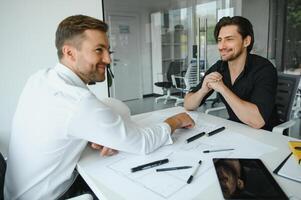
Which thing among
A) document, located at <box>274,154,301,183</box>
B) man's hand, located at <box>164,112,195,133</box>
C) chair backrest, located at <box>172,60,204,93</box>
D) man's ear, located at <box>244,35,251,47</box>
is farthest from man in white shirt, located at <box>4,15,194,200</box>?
chair backrest, located at <box>172,60,204,93</box>

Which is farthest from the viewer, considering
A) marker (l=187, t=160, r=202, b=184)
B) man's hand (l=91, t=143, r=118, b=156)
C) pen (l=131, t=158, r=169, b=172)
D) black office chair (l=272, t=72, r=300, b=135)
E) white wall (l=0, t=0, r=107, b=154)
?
white wall (l=0, t=0, r=107, b=154)

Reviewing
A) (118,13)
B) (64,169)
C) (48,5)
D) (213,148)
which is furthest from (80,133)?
(118,13)

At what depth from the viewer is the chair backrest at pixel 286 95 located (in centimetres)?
191

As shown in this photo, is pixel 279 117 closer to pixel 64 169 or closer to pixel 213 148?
pixel 213 148

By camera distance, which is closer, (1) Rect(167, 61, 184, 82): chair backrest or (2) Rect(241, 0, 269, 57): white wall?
(1) Rect(167, 61, 184, 82): chair backrest

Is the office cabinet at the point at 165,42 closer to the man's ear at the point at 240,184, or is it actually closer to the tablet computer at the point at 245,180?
the tablet computer at the point at 245,180

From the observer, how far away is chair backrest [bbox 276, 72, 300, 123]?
6.27ft

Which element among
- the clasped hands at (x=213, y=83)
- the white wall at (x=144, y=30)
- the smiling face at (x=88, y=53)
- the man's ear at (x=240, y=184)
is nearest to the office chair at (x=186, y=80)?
the white wall at (x=144, y=30)

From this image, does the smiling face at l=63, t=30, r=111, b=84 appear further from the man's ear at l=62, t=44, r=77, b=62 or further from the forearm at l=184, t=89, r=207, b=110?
the forearm at l=184, t=89, r=207, b=110

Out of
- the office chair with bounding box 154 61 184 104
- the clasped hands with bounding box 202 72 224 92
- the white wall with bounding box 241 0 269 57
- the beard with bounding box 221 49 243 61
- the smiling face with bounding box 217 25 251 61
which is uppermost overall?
the white wall with bounding box 241 0 269 57

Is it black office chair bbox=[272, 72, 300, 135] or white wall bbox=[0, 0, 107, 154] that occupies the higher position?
white wall bbox=[0, 0, 107, 154]

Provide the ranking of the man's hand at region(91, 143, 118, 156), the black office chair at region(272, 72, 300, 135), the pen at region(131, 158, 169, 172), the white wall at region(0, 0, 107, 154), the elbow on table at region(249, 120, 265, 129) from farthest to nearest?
the white wall at region(0, 0, 107, 154) < the black office chair at region(272, 72, 300, 135) < the elbow on table at region(249, 120, 265, 129) < the man's hand at region(91, 143, 118, 156) < the pen at region(131, 158, 169, 172)

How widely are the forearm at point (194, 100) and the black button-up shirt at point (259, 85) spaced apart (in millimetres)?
243

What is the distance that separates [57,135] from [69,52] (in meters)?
0.41
